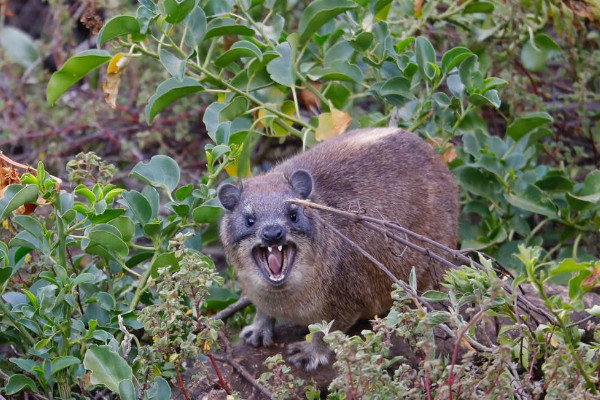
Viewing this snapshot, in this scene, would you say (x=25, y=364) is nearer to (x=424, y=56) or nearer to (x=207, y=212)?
(x=207, y=212)

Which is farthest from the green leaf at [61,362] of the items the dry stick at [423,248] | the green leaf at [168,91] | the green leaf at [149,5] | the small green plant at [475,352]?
the green leaf at [149,5]

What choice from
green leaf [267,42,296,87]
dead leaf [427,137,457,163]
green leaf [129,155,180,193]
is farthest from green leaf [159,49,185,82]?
dead leaf [427,137,457,163]

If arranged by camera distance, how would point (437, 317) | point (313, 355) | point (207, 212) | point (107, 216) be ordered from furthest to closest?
point (313, 355), point (207, 212), point (107, 216), point (437, 317)

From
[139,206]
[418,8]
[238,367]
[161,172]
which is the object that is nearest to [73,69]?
[161,172]

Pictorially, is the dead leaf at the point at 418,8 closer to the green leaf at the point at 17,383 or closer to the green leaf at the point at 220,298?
the green leaf at the point at 220,298

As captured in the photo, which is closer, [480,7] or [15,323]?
[15,323]

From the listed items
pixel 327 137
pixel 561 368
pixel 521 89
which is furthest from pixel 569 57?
pixel 561 368

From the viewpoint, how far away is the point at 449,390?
3.52 metres

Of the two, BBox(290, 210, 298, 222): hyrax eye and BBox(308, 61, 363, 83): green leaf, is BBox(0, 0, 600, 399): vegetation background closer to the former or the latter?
BBox(308, 61, 363, 83): green leaf

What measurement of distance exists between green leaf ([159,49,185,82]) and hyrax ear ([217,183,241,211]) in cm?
71

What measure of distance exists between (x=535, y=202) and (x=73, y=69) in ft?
10.3

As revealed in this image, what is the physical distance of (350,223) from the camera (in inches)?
206

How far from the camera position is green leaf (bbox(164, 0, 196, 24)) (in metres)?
4.97

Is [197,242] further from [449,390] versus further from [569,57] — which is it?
[569,57]
